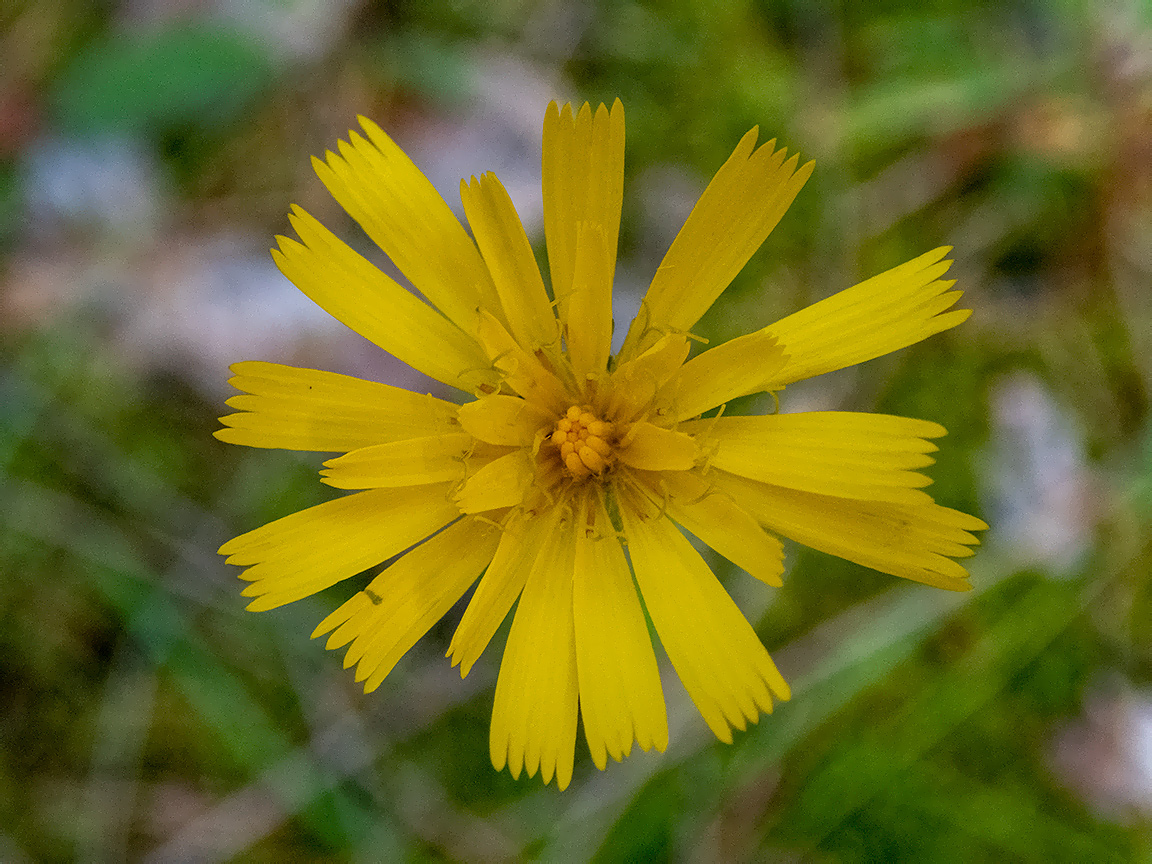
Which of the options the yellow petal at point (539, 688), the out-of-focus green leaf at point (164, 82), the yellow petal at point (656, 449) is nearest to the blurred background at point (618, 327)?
the out-of-focus green leaf at point (164, 82)

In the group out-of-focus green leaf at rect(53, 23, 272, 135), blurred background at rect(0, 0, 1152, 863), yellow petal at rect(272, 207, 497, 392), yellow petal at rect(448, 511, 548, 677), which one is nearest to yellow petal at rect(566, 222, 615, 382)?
yellow petal at rect(272, 207, 497, 392)

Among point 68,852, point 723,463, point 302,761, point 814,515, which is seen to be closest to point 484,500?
point 723,463

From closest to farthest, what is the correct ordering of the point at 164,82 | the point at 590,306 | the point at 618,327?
the point at 590,306 < the point at 618,327 < the point at 164,82

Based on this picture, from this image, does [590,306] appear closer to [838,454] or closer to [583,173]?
[583,173]

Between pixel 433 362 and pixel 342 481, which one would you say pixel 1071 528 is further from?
pixel 342 481

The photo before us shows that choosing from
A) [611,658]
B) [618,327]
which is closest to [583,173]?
[611,658]

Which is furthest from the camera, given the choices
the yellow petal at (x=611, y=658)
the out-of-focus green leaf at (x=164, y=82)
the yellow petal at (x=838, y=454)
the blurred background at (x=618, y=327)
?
the out-of-focus green leaf at (x=164, y=82)

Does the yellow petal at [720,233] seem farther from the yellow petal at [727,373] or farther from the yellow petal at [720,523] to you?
the yellow petal at [720,523]
